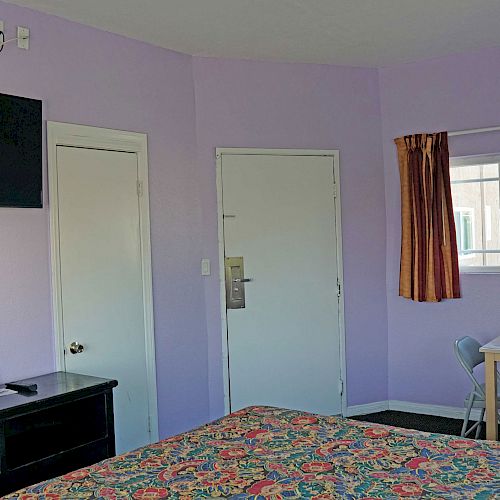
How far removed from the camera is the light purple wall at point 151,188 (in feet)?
10.8

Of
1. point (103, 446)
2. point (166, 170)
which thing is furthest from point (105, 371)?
point (166, 170)

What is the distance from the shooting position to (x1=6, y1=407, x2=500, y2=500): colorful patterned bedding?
1.92 metres

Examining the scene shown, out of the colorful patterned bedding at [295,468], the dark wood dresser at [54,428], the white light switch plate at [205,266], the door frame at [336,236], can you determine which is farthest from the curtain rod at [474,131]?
the dark wood dresser at [54,428]

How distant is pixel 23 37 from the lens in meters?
3.33

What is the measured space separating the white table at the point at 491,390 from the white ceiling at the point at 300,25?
6.29ft

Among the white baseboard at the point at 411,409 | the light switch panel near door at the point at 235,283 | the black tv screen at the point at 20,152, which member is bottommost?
the white baseboard at the point at 411,409

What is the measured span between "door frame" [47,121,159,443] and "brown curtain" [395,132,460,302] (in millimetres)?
1898

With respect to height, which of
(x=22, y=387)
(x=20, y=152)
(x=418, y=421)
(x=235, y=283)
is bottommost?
(x=418, y=421)

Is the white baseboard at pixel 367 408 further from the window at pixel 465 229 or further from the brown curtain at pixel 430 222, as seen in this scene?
the window at pixel 465 229

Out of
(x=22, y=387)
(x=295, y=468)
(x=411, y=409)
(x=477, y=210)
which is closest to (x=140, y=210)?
(x=22, y=387)

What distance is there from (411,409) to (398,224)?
1.38 metres

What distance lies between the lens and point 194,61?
436 centimetres

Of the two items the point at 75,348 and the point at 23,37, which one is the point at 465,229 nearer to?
the point at 75,348

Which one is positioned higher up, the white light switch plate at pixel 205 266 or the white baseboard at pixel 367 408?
the white light switch plate at pixel 205 266
